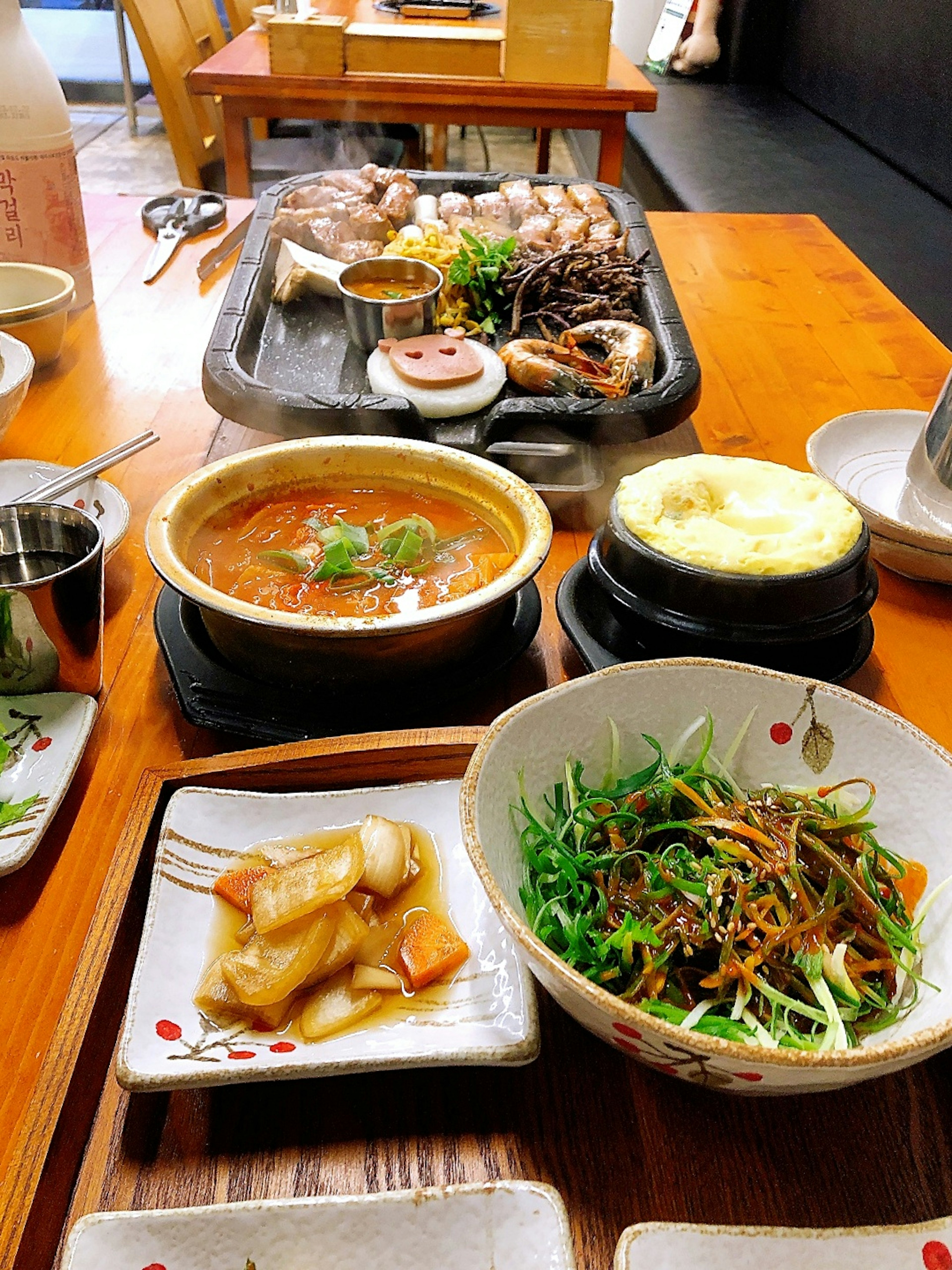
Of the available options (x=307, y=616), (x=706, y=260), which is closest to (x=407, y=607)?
(x=307, y=616)

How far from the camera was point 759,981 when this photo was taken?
2.69 feet

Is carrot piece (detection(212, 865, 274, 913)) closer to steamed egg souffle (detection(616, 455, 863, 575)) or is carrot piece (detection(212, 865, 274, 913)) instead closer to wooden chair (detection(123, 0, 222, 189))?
steamed egg souffle (detection(616, 455, 863, 575))

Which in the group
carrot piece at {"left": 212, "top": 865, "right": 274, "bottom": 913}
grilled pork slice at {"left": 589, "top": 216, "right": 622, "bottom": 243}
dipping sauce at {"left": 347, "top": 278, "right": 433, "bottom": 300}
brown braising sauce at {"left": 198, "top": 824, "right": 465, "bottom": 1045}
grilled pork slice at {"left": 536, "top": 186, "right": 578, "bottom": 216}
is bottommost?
brown braising sauce at {"left": 198, "top": 824, "right": 465, "bottom": 1045}

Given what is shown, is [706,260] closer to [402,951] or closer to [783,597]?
[783,597]

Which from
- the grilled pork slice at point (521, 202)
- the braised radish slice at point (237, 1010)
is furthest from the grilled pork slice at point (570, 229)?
the braised radish slice at point (237, 1010)

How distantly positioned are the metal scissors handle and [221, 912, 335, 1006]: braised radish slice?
241cm

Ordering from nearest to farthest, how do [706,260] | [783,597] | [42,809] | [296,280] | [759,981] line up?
[759,981] → [42,809] → [783,597] → [296,280] → [706,260]

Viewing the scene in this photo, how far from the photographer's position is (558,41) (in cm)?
412

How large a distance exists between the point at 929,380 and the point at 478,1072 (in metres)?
2.08

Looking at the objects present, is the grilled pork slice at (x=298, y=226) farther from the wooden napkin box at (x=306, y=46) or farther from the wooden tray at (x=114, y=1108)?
the wooden tray at (x=114, y=1108)

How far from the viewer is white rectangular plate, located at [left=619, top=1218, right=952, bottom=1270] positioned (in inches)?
27.5

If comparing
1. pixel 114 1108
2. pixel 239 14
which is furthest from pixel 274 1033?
pixel 239 14

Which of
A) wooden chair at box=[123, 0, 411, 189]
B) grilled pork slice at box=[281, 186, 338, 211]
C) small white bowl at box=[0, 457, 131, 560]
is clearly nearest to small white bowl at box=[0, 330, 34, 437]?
small white bowl at box=[0, 457, 131, 560]

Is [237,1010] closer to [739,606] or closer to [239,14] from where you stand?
[739,606]
